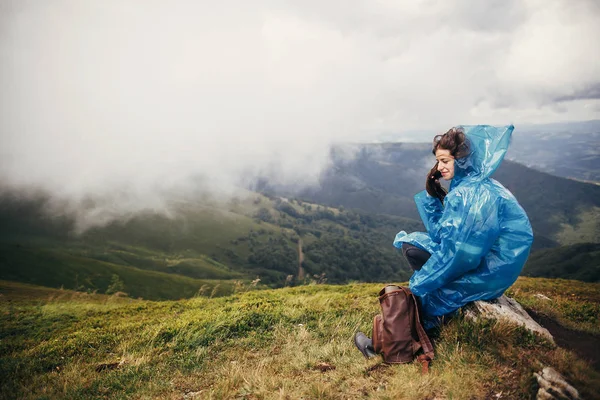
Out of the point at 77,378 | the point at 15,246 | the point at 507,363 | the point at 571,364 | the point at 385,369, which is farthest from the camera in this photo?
the point at 15,246

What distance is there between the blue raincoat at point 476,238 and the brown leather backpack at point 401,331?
1.06 ft

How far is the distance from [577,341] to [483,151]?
12.7 feet

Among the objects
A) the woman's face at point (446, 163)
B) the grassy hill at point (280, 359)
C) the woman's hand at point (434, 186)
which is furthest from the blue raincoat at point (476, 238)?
the grassy hill at point (280, 359)

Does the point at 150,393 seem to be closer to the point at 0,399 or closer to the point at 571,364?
the point at 0,399

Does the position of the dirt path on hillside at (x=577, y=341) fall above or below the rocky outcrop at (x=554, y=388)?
below

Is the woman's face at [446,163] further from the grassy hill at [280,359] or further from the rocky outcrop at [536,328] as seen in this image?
the grassy hill at [280,359]

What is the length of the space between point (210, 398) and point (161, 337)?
3868mm

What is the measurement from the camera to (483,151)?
→ 5.25 metres

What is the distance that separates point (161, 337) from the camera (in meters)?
7.96

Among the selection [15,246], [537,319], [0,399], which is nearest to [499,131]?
[537,319]

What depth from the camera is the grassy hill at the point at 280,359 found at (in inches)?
170

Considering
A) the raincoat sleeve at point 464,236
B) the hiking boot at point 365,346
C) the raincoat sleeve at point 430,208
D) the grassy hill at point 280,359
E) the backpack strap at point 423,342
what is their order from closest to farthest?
the grassy hill at point 280,359, the raincoat sleeve at point 464,236, the backpack strap at point 423,342, the hiking boot at point 365,346, the raincoat sleeve at point 430,208

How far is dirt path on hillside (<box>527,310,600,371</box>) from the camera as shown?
4.50 m

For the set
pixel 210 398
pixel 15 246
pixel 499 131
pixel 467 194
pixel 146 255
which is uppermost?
pixel 499 131
